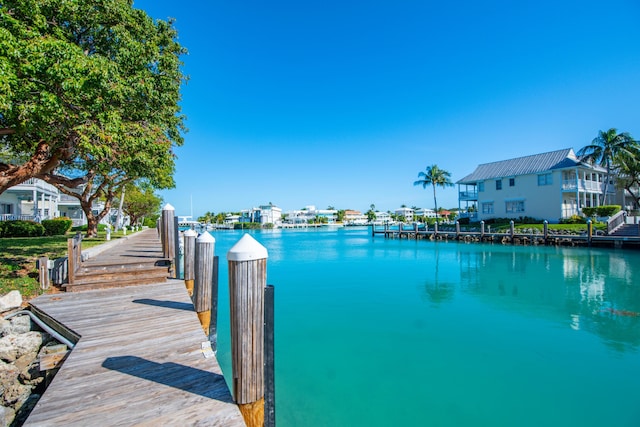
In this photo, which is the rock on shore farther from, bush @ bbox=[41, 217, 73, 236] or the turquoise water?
bush @ bbox=[41, 217, 73, 236]

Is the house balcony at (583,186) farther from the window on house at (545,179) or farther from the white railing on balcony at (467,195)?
the white railing on balcony at (467,195)

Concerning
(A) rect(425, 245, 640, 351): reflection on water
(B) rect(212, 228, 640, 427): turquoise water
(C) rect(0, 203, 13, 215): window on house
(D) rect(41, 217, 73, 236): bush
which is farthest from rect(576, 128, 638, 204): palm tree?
(C) rect(0, 203, 13, 215): window on house

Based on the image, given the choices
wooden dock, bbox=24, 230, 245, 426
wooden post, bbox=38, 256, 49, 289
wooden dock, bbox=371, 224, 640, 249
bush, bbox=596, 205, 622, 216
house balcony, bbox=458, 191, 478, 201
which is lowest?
→ wooden dock, bbox=371, 224, 640, 249

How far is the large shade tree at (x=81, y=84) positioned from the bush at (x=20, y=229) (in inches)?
410

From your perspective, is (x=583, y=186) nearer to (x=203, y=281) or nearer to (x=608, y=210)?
(x=608, y=210)

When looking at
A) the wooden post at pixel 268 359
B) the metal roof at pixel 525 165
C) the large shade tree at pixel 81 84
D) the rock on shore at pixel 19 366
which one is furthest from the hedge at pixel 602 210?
the rock on shore at pixel 19 366

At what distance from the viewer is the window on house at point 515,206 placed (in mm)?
38469

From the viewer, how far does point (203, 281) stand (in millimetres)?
5812

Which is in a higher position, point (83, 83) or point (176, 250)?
point (83, 83)

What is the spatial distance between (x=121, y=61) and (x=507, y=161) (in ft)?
145

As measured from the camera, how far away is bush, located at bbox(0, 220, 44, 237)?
757 inches

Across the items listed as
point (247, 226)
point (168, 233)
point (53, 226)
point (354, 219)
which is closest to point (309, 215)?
point (354, 219)

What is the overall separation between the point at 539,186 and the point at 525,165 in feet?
11.6

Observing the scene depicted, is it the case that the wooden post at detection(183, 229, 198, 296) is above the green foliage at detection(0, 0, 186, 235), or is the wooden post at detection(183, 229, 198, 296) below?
below
